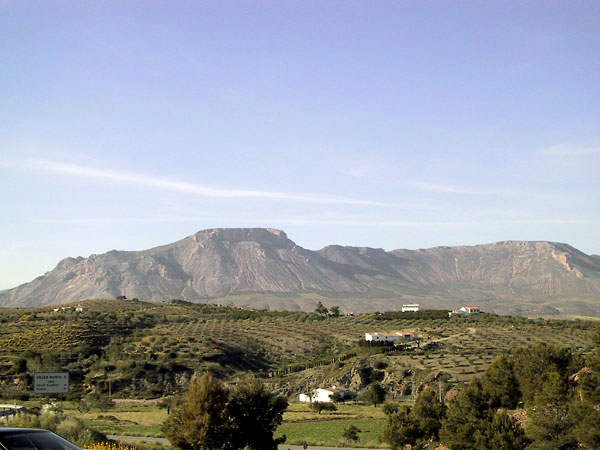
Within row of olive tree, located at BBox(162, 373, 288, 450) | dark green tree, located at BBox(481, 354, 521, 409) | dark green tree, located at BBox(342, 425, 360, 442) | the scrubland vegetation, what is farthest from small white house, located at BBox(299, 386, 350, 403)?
row of olive tree, located at BBox(162, 373, 288, 450)

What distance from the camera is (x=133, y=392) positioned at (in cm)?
6706

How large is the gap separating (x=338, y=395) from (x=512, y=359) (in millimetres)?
26713

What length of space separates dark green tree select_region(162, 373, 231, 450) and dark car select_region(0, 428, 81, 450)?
14.3 metres

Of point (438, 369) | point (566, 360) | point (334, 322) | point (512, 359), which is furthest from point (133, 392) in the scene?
point (334, 322)

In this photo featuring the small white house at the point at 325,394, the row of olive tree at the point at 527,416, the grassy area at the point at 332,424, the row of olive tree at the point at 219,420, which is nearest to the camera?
the row of olive tree at the point at 219,420

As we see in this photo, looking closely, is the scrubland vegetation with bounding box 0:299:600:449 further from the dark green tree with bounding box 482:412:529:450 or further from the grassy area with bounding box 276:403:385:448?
the grassy area with bounding box 276:403:385:448

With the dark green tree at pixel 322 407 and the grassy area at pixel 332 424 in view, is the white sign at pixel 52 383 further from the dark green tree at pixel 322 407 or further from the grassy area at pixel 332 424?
the dark green tree at pixel 322 407

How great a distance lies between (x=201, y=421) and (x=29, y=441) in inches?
587

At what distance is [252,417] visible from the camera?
2834 cm

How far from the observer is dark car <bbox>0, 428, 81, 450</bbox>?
1091 cm

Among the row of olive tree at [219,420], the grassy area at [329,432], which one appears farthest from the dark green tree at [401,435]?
the grassy area at [329,432]

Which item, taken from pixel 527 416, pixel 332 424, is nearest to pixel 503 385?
pixel 527 416

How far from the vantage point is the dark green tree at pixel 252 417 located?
2764cm

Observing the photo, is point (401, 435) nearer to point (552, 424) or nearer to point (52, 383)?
point (552, 424)
